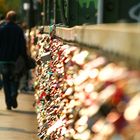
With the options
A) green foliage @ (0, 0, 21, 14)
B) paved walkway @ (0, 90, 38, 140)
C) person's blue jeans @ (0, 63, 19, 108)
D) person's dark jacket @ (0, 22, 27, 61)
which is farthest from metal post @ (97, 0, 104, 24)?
green foliage @ (0, 0, 21, 14)

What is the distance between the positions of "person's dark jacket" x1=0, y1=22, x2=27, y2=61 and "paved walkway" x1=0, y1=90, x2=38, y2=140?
1.04 metres

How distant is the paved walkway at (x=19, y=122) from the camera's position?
959cm

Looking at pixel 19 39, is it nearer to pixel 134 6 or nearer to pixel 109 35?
pixel 134 6

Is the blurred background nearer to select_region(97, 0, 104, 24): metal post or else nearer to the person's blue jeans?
select_region(97, 0, 104, 24): metal post

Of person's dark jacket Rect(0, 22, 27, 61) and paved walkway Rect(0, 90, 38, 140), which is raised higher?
person's dark jacket Rect(0, 22, 27, 61)

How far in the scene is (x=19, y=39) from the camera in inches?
525

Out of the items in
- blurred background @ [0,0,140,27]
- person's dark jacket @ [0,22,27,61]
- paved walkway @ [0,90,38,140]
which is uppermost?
blurred background @ [0,0,140,27]

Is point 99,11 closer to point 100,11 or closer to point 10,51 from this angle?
point 100,11

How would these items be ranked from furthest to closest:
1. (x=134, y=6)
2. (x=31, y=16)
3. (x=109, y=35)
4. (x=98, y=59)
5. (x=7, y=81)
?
1. (x=31, y=16)
2. (x=7, y=81)
3. (x=134, y=6)
4. (x=98, y=59)
5. (x=109, y=35)

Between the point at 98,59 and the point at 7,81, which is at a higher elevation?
the point at 98,59

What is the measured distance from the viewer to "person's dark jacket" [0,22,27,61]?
1329 centimetres

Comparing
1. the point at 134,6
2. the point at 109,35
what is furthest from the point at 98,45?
the point at 134,6

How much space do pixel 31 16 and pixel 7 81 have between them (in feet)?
26.9

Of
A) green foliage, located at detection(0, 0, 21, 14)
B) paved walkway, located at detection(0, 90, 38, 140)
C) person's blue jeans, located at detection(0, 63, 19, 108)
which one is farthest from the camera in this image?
green foliage, located at detection(0, 0, 21, 14)
